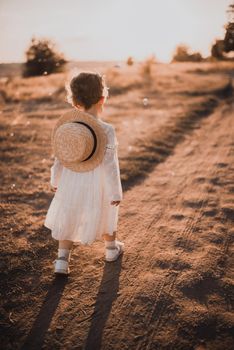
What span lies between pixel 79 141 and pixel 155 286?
4.86 ft

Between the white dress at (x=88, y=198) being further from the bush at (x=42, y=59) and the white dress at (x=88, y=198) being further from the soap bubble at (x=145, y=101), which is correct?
the bush at (x=42, y=59)

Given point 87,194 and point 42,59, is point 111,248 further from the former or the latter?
point 42,59

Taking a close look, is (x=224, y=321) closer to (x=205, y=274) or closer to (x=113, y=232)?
(x=205, y=274)

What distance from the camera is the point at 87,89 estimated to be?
2873mm

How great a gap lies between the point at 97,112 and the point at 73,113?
24 centimetres

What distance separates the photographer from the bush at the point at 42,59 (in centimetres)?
2788

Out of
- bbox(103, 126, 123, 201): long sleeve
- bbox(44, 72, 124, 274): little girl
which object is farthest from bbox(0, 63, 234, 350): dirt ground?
bbox(103, 126, 123, 201): long sleeve

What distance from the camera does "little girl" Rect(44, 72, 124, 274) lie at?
298 cm

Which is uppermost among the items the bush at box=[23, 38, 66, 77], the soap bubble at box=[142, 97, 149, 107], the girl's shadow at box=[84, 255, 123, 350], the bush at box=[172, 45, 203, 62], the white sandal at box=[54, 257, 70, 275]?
the bush at box=[172, 45, 203, 62]

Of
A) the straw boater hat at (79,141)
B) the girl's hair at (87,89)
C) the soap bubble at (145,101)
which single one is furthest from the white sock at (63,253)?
the soap bubble at (145,101)

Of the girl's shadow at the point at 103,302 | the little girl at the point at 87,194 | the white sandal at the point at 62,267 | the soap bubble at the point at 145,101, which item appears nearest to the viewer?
the girl's shadow at the point at 103,302

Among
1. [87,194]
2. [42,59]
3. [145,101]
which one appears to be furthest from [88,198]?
[42,59]

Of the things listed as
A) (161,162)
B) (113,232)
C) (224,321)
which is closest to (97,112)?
(113,232)

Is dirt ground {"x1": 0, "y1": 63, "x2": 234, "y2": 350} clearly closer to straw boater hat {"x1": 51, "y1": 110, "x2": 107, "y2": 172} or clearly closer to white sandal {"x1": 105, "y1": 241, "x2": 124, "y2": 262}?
white sandal {"x1": 105, "y1": 241, "x2": 124, "y2": 262}
